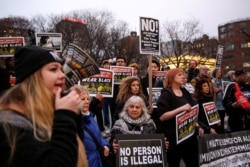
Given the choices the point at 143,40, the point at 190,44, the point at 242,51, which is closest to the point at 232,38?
the point at 242,51

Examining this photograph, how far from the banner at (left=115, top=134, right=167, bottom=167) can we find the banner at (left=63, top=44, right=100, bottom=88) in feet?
7.77

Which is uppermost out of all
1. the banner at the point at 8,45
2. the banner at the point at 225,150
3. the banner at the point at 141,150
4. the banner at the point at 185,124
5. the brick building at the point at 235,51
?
the brick building at the point at 235,51

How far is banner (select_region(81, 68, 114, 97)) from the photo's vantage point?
700cm

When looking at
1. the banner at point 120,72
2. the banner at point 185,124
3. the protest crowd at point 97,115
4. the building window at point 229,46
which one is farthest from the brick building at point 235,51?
the banner at point 185,124

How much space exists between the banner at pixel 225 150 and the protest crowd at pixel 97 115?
0.47 ft

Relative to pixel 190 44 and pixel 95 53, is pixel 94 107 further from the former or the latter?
pixel 190 44

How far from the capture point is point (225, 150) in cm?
615

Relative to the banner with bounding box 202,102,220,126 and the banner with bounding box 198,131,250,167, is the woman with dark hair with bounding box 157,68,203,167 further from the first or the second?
the banner with bounding box 202,102,220,126

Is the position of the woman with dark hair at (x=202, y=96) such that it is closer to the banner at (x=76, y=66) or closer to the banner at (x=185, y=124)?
the banner at (x=185, y=124)

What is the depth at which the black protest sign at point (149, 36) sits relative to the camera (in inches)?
262

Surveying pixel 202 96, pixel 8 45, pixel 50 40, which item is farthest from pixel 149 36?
pixel 8 45

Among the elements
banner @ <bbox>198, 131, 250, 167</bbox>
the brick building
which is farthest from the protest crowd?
the brick building

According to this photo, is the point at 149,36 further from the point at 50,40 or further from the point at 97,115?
the point at 50,40

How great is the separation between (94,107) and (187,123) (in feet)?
6.12
